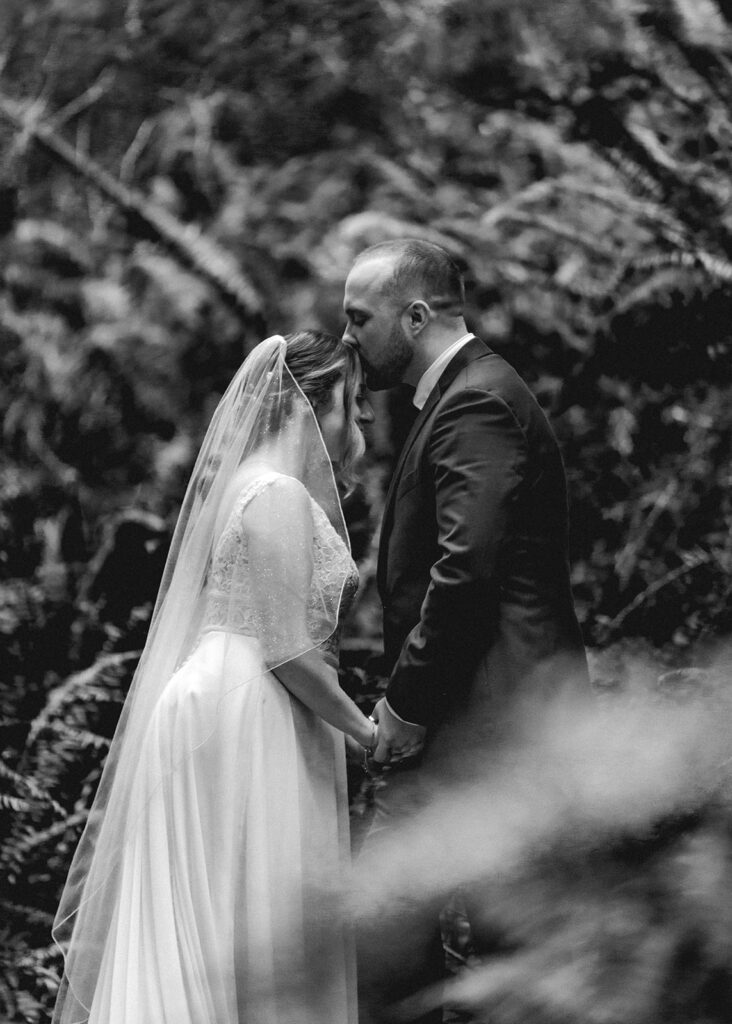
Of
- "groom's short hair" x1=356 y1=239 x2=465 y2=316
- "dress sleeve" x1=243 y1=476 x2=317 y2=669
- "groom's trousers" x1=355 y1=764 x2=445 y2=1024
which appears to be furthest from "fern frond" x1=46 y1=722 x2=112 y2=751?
"groom's trousers" x1=355 y1=764 x2=445 y2=1024

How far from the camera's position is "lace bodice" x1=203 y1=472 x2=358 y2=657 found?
244 cm

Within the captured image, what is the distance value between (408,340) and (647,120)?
5.24ft

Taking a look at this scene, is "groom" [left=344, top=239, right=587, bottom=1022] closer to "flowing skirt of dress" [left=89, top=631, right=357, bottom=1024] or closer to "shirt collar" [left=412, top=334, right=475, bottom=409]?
"shirt collar" [left=412, top=334, right=475, bottom=409]

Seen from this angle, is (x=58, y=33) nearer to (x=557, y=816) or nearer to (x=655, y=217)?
(x=655, y=217)

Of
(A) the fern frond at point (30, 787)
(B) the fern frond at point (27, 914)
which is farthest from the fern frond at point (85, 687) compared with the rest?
(B) the fern frond at point (27, 914)

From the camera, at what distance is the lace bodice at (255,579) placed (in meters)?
2.44

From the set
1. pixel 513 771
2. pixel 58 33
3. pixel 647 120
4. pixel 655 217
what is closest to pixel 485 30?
Result: pixel 647 120

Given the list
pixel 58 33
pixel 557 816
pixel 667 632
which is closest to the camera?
pixel 557 816

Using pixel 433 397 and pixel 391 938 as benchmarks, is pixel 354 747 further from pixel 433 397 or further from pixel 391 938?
pixel 391 938

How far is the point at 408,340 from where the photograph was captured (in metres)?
2.72

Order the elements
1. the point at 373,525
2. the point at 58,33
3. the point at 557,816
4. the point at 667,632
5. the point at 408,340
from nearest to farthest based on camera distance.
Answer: the point at 557,816 → the point at 408,340 → the point at 667,632 → the point at 373,525 → the point at 58,33

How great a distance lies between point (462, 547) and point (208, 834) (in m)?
A: 0.82

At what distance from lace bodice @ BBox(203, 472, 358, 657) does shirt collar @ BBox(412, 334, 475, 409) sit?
1.33 ft

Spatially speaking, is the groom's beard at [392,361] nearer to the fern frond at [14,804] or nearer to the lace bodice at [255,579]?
the lace bodice at [255,579]
